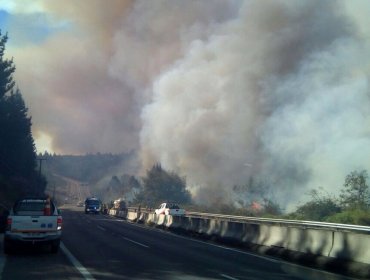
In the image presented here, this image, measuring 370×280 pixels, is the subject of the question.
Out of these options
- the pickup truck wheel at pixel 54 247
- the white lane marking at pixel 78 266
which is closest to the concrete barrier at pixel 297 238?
the white lane marking at pixel 78 266

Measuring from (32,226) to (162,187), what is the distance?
8913cm

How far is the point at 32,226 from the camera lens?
1340 centimetres

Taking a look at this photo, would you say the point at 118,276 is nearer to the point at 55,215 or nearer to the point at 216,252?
the point at 55,215

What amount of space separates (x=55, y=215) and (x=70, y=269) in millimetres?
3695

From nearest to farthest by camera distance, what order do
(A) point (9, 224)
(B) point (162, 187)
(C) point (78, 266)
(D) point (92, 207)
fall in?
(C) point (78, 266) → (A) point (9, 224) → (D) point (92, 207) → (B) point (162, 187)

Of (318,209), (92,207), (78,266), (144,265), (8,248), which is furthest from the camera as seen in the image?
(92,207)

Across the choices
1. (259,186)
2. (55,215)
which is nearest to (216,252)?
(55,215)

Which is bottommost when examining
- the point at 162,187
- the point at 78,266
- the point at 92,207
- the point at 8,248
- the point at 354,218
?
the point at 78,266

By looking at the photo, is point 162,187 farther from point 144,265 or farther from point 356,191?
point 144,265

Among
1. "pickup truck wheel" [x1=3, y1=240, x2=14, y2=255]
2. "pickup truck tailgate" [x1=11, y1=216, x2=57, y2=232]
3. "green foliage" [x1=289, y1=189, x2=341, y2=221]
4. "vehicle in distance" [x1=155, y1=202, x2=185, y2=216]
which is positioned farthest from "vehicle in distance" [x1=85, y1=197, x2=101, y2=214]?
"pickup truck tailgate" [x1=11, y1=216, x2=57, y2=232]

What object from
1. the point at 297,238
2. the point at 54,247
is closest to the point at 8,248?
the point at 54,247

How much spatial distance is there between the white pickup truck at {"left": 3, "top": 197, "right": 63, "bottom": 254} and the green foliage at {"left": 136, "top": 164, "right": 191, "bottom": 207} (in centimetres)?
7908

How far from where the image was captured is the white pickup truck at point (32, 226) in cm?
1326

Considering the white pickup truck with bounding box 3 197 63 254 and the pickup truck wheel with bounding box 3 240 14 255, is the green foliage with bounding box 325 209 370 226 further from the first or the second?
the pickup truck wheel with bounding box 3 240 14 255
